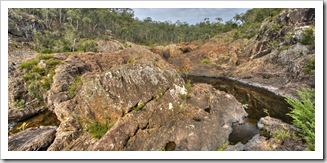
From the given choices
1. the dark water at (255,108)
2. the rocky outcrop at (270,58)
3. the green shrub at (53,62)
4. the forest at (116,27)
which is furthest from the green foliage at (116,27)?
the dark water at (255,108)

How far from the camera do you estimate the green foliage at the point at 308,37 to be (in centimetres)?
2531

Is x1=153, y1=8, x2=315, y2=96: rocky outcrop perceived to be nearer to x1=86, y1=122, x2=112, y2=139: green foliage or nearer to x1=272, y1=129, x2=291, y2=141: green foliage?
x1=272, y1=129, x2=291, y2=141: green foliage

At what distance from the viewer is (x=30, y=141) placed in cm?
1073

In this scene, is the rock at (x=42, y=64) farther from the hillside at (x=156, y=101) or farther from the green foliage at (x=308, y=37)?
the green foliage at (x=308, y=37)

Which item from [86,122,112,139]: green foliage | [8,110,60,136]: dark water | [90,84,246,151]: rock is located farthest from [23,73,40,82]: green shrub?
[90,84,246,151]: rock

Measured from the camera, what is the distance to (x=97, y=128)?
36.7 feet

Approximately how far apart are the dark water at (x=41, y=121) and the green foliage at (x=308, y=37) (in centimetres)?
3422

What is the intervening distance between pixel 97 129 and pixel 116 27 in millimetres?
72366

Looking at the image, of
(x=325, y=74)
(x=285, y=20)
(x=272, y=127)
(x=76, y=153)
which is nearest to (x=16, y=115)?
(x=76, y=153)

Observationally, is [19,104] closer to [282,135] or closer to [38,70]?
[38,70]

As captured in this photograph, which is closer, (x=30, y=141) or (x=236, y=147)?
(x=236, y=147)

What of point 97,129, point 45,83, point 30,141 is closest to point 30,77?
point 45,83

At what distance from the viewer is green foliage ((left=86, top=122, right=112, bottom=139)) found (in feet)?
34.8

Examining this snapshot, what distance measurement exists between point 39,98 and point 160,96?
1483 cm
